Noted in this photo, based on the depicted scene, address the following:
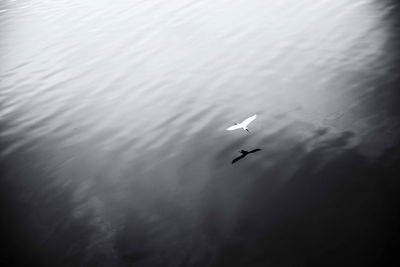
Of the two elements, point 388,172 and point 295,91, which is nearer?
point 388,172

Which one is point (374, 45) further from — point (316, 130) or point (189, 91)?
point (189, 91)

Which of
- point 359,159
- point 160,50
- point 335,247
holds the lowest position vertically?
point 335,247

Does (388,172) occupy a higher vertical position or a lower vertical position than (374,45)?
lower

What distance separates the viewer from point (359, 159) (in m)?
10.3

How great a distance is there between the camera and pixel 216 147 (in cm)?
1253

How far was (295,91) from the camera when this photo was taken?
47.8 ft

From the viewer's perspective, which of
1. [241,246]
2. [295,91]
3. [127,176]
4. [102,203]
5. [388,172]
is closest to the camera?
[241,246]

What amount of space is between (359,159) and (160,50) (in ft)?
48.6

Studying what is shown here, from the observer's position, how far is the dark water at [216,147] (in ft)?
29.6

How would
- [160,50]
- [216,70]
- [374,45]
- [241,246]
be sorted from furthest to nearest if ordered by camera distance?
[160,50] < [216,70] < [374,45] < [241,246]

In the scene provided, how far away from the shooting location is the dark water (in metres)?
9.02

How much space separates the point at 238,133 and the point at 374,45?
8.22 meters

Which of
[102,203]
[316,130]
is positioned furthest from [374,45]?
[102,203]

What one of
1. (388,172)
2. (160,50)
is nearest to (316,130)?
(388,172)
